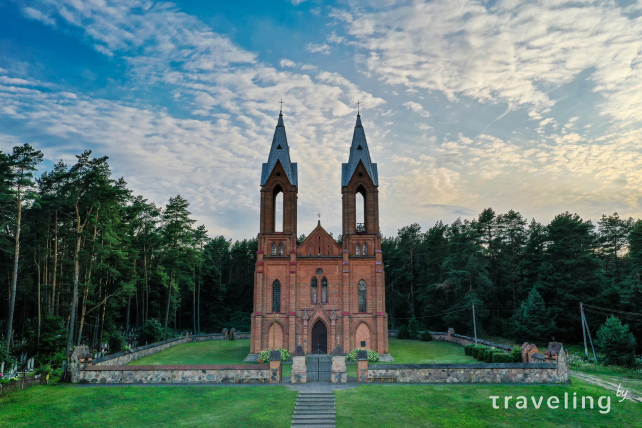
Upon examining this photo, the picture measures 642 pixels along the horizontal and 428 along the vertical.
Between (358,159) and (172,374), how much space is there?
74.5ft

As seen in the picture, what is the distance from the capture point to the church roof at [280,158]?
36.7m

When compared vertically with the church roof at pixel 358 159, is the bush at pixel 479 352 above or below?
below

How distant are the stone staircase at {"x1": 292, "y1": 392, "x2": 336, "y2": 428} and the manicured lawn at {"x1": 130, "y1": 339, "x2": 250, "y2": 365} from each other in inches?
549

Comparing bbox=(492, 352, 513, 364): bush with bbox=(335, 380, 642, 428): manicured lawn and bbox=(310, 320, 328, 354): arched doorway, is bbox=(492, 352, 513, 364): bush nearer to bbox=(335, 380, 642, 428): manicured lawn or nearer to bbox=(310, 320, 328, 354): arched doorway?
bbox=(335, 380, 642, 428): manicured lawn

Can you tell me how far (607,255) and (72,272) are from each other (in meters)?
60.2

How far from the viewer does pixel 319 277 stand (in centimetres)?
3509

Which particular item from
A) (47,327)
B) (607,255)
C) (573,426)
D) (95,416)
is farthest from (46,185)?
(607,255)

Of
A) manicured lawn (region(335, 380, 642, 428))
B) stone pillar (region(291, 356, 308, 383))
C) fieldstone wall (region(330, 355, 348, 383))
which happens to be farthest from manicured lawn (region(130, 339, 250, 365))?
manicured lawn (region(335, 380, 642, 428))

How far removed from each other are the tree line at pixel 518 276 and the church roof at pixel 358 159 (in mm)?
18901

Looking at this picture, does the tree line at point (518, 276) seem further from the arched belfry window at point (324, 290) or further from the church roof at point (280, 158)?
the church roof at point (280, 158)

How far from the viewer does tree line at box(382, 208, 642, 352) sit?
41.3 m

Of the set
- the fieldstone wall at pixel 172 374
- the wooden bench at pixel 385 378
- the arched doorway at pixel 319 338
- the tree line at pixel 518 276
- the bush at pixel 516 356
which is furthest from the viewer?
the tree line at pixel 518 276

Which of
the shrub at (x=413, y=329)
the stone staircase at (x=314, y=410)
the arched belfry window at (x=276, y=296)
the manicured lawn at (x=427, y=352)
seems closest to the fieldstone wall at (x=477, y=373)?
the stone staircase at (x=314, y=410)

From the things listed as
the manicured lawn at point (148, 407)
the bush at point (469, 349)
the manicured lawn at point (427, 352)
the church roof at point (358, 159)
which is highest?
the church roof at point (358, 159)
